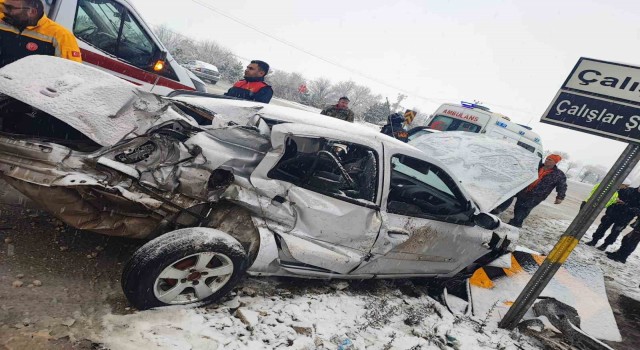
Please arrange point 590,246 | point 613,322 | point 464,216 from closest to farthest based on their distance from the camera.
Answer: point 464,216
point 613,322
point 590,246

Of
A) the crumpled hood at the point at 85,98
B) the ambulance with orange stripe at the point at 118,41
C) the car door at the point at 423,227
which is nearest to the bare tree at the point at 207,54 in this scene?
the ambulance with orange stripe at the point at 118,41

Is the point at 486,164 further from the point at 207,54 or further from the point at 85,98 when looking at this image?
the point at 207,54

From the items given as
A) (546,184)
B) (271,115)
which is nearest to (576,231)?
(271,115)

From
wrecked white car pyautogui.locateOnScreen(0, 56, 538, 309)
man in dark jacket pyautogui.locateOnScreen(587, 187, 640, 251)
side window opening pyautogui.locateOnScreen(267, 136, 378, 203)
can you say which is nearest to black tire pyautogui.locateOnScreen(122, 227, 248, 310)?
wrecked white car pyautogui.locateOnScreen(0, 56, 538, 309)

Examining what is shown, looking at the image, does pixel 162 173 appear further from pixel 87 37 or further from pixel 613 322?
pixel 613 322

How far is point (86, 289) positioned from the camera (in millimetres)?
2201

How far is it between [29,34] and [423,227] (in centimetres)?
424

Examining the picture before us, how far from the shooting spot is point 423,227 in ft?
9.66

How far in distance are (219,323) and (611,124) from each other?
132 inches

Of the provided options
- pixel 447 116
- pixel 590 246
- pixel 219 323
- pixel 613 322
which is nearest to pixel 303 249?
pixel 219 323

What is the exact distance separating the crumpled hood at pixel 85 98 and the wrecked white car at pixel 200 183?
0.4 inches

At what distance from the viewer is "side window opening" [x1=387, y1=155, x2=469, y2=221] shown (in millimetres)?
2891

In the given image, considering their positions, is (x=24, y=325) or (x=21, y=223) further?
(x=21, y=223)

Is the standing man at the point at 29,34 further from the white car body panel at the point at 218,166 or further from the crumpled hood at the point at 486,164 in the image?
the crumpled hood at the point at 486,164
